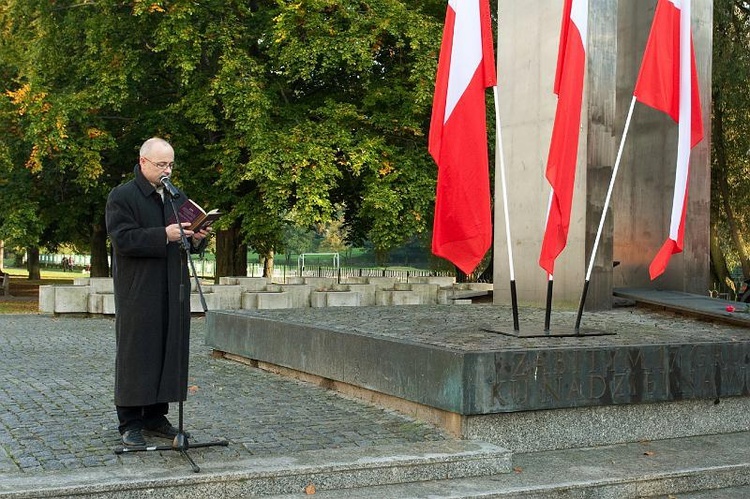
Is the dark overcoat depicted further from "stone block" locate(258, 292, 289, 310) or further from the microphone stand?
"stone block" locate(258, 292, 289, 310)

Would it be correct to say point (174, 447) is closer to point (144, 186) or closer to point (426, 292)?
point (144, 186)

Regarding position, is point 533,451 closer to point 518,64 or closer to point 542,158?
point 542,158

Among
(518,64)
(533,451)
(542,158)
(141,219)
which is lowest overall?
(533,451)

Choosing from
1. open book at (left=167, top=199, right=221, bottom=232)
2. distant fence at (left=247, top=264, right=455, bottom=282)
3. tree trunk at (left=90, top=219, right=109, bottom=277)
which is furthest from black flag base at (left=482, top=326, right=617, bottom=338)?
distant fence at (left=247, top=264, right=455, bottom=282)

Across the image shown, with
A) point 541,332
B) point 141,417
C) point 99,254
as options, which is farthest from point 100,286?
point 141,417

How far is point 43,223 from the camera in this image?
27500mm

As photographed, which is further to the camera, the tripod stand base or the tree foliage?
the tree foliage

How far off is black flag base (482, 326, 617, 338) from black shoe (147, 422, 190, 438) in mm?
3060

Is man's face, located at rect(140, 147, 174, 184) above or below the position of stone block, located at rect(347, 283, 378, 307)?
above

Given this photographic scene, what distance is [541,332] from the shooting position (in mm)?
8406

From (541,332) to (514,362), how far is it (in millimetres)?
1529

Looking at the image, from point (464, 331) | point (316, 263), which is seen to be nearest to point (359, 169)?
point (464, 331)

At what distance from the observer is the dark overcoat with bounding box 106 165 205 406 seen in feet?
20.7

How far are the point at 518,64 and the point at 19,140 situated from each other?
1785 centimetres
